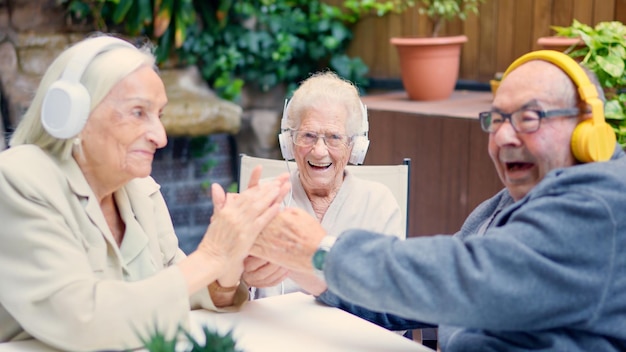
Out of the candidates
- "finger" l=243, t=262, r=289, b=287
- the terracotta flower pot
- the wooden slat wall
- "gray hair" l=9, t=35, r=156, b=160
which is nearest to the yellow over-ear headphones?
"finger" l=243, t=262, r=289, b=287

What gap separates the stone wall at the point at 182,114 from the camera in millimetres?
4703

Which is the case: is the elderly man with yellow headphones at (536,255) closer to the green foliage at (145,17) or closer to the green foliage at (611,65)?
the green foliage at (611,65)

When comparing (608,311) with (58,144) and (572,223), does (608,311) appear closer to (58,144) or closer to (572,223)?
(572,223)

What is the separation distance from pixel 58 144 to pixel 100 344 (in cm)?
43

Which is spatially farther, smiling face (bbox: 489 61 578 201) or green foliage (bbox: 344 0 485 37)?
green foliage (bbox: 344 0 485 37)

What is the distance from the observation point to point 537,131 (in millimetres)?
1588

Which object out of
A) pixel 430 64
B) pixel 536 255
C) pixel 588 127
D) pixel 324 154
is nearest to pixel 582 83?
pixel 588 127

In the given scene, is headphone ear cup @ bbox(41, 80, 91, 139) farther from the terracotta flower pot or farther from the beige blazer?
the terracotta flower pot

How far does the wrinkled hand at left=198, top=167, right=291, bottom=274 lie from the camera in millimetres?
1748

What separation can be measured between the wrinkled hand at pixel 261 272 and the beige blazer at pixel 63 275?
1.02 feet

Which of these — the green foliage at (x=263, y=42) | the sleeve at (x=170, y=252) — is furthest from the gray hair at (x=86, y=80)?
the green foliage at (x=263, y=42)

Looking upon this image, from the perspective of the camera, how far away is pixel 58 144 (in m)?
1.71

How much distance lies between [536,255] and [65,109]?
3.08ft

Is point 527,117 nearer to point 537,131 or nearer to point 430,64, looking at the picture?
point 537,131
